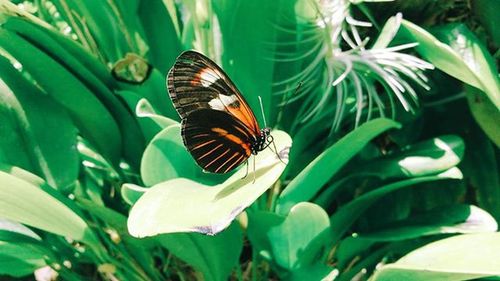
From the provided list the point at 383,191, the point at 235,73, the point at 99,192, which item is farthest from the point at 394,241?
the point at 99,192

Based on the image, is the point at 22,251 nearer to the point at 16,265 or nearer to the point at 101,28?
the point at 16,265

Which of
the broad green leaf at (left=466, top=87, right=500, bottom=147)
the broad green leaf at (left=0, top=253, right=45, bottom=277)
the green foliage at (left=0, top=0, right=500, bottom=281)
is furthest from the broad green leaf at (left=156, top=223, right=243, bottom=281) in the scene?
the broad green leaf at (left=466, top=87, right=500, bottom=147)

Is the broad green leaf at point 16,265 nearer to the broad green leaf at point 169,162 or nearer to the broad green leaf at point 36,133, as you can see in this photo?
the broad green leaf at point 36,133

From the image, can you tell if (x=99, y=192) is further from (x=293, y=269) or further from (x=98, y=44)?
(x=293, y=269)

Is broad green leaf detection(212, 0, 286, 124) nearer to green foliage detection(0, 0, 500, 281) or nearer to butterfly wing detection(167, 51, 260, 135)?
green foliage detection(0, 0, 500, 281)

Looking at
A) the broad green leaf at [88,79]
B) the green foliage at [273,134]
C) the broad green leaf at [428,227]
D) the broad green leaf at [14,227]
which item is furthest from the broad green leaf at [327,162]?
the broad green leaf at [14,227]

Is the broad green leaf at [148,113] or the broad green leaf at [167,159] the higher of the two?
the broad green leaf at [148,113]
